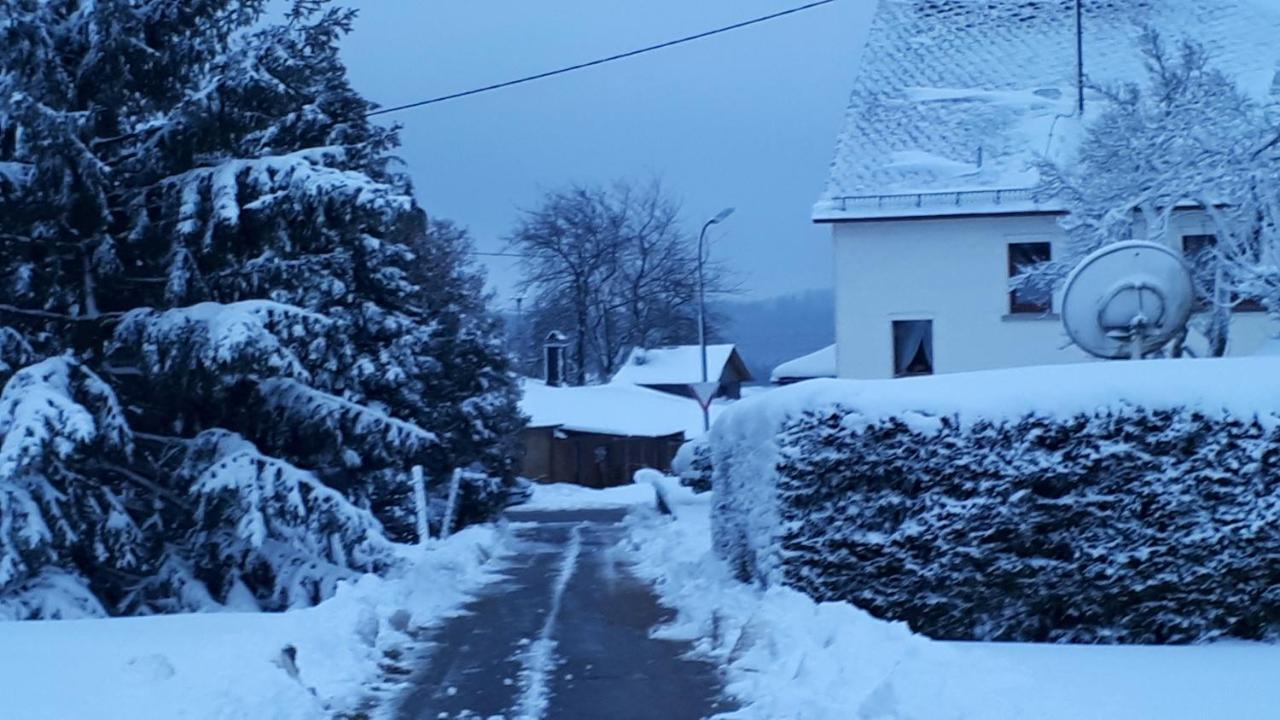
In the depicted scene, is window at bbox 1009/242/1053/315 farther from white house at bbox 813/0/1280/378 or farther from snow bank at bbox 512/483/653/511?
snow bank at bbox 512/483/653/511

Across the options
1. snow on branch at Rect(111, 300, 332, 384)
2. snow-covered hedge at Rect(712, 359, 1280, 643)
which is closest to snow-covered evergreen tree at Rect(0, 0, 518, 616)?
snow on branch at Rect(111, 300, 332, 384)

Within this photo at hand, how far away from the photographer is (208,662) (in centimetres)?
837

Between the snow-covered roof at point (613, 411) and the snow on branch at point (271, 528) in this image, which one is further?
the snow-covered roof at point (613, 411)

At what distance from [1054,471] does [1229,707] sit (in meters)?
2.56

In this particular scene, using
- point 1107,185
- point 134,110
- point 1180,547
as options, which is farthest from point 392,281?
point 1180,547

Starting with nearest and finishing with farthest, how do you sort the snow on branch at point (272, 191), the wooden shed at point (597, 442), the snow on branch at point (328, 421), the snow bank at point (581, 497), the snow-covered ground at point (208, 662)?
1. the snow-covered ground at point (208, 662)
2. the snow on branch at point (272, 191)
3. the snow on branch at point (328, 421)
4. the snow bank at point (581, 497)
5. the wooden shed at point (597, 442)

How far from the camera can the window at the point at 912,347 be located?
78.2 ft

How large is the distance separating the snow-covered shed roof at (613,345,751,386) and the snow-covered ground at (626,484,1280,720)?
52.8 meters

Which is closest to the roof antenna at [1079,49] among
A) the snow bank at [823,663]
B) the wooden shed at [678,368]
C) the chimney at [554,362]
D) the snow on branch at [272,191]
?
the snow on branch at [272,191]

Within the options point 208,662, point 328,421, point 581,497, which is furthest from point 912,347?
point 581,497

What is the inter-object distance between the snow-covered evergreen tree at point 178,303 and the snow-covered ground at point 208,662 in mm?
1943

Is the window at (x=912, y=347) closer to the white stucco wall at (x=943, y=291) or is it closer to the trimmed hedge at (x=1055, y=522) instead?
the white stucco wall at (x=943, y=291)

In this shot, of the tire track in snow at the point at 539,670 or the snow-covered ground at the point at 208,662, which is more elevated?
the snow-covered ground at the point at 208,662

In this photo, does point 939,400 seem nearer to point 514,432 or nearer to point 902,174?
point 902,174
